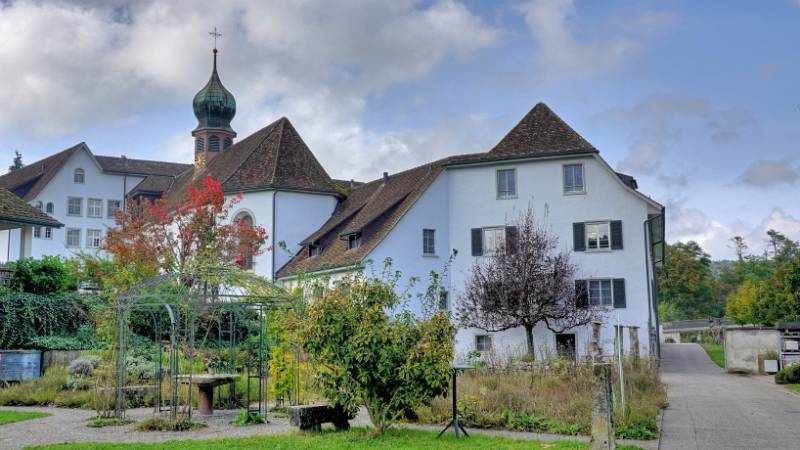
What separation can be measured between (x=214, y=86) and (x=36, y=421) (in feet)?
139

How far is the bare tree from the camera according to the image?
32156 millimetres

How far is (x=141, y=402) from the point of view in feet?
60.6

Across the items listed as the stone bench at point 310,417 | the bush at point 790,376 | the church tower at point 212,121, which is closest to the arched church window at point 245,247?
the church tower at point 212,121

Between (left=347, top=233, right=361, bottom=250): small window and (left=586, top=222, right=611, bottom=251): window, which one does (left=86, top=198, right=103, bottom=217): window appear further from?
(left=586, top=222, right=611, bottom=251): window

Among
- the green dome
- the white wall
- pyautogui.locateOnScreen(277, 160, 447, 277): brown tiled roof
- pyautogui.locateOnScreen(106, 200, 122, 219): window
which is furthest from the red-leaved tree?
pyautogui.locateOnScreen(106, 200, 122, 219): window

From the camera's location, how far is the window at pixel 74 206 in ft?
200

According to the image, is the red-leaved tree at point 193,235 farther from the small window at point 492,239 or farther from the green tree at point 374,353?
the green tree at point 374,353

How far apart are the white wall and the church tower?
2412 centimetres

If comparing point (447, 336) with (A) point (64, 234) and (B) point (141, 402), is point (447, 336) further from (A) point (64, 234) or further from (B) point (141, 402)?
(A) point (64, 234)

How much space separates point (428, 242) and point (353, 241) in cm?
351

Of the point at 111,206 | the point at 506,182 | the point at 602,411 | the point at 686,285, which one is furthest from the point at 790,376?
the point at 686,285

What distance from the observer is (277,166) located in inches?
1642

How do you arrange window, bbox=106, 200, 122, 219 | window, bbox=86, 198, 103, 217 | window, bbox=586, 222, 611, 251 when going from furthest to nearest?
1. window, bbox=106, 200, 122, 219
2. window, bbox=86, 198, 103, 217
3. window, bbox=586, 222, 611, 251

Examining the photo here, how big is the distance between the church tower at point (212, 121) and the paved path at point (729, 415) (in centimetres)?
3624
